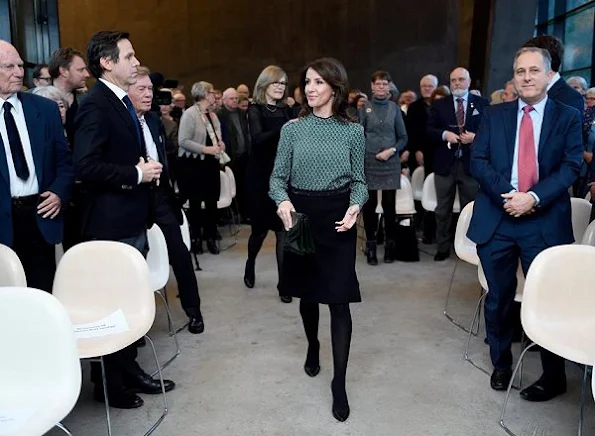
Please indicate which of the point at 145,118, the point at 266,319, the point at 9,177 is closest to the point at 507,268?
the point at 266,319

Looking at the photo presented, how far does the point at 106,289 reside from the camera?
9.61 feet

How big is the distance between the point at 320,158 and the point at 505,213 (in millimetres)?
1034

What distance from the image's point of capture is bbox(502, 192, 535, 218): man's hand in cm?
301

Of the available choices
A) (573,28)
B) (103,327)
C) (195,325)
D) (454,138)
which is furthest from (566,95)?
(573,28)

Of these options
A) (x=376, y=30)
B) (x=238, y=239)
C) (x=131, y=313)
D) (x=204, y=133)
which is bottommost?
(x=238, y=239)

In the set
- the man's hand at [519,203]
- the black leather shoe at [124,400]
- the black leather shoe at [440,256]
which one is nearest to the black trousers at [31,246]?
the black leather shoe at [124,400]

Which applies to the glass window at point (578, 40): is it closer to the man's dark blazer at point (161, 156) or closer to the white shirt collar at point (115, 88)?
the man's dark blazer at point (161, 156)

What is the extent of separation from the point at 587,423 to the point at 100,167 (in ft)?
8.83

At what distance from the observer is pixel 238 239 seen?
293 inches

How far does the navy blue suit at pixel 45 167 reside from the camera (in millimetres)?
3086

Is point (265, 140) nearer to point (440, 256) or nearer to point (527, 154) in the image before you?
point (527, 154)

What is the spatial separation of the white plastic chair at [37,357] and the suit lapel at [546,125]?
2.41 metres

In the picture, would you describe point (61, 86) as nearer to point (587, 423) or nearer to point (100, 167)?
point (100, 167)

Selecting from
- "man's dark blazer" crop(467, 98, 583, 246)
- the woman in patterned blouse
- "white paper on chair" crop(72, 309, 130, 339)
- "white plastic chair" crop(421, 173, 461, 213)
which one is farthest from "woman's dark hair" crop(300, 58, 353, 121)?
"white plastic chair" crop(421, 173, 461, 213)
